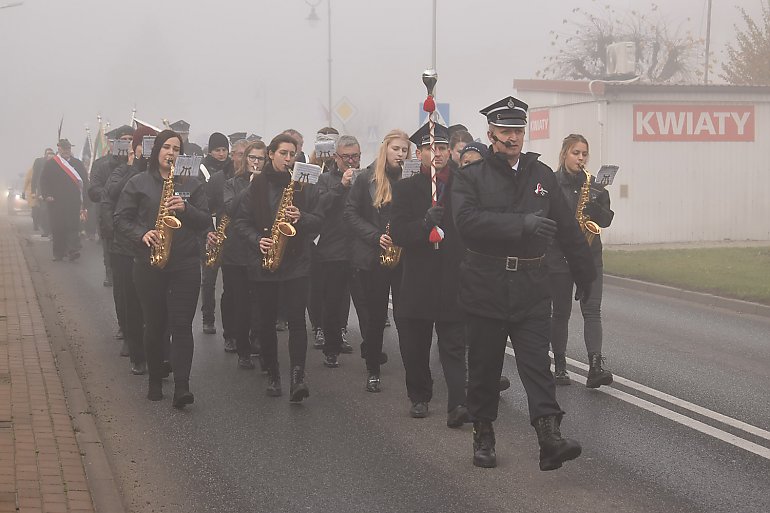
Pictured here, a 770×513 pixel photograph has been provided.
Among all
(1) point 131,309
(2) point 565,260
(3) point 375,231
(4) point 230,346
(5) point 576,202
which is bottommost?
(4) point 230,346

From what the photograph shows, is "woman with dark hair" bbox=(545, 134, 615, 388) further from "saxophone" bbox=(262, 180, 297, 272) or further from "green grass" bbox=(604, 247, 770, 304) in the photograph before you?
"green grass" bbox=(604, 247, 770, 304)

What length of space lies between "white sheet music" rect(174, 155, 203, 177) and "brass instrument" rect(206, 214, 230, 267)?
7.34 feet

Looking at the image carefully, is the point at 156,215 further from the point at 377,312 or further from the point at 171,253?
the point at 377,312

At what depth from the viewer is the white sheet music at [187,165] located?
838 cm

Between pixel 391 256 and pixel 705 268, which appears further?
pixel 705 268

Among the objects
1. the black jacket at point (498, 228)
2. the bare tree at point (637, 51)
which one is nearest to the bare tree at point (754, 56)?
the bare tree at point (637, 51)

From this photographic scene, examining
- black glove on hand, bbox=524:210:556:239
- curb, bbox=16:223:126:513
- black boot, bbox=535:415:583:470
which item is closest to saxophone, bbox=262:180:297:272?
curb, bbox=16:223:126:513

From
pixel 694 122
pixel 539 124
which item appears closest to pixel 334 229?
pixel 694 122

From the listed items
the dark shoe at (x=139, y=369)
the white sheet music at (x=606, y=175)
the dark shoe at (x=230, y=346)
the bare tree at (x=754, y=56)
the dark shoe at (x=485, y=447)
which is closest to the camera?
the dark shoe at (x=485, y=447)

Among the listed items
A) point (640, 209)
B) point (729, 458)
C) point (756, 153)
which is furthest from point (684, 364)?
point (756, 153)

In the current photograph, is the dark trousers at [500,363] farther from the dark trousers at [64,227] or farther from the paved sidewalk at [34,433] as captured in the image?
the dark trousers at [64,227]

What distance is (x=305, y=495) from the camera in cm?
627

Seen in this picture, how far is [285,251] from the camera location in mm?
8680

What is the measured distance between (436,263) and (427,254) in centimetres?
8
